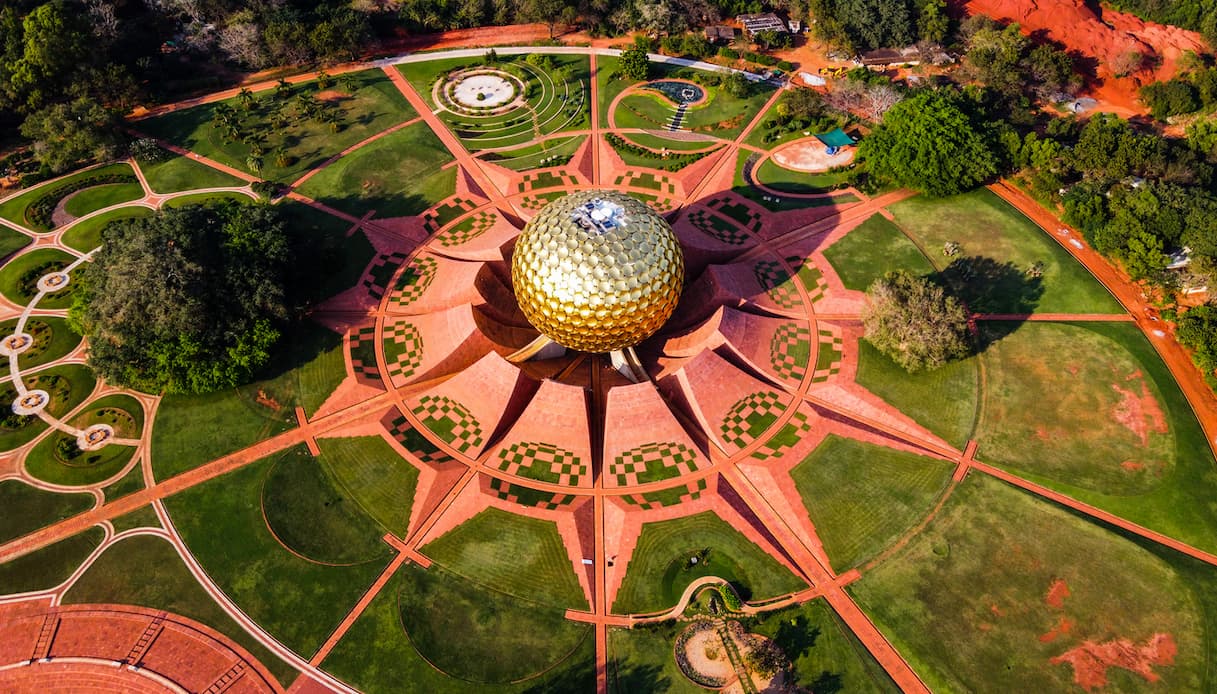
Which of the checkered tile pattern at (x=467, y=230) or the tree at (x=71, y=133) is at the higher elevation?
the tree at (x=71, y=133)

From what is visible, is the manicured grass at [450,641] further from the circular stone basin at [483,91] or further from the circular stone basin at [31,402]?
the circular stone basin at [483,91]

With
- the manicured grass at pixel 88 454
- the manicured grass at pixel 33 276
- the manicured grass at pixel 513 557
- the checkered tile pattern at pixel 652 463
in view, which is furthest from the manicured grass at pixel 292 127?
the checkered tile pattern at pixel 652 463

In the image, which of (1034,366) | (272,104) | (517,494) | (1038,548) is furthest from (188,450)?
(1034,366)

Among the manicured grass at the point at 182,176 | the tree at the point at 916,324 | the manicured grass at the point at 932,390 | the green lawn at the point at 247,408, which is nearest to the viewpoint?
the green lawn at the point at 247,408

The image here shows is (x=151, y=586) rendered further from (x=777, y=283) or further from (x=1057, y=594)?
(x=1057, y=594)

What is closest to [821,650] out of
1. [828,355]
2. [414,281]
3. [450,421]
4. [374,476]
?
[828,355]

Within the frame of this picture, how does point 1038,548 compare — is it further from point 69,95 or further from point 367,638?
point 69,95

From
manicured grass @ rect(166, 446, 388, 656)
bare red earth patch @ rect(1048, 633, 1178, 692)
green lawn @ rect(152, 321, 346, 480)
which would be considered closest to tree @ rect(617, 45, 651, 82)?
green lawn @ rect(152, 321, 346, 480)
